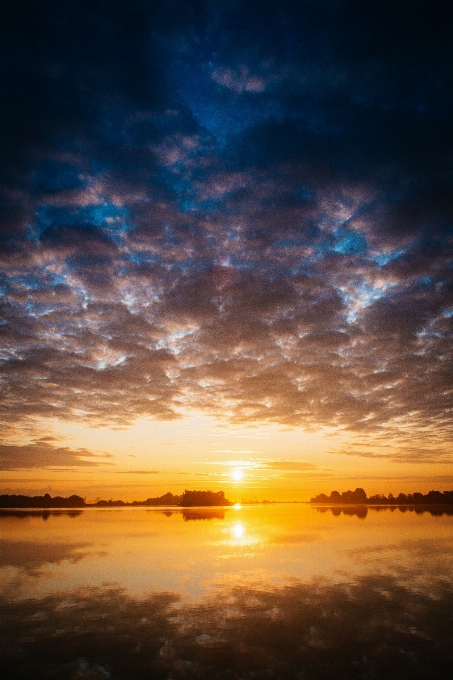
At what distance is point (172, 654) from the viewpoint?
15.4 meters

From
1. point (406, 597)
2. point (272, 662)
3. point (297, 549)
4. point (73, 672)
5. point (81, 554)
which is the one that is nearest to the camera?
point (73, 672)

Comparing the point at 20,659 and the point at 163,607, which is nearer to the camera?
the point at 20,659

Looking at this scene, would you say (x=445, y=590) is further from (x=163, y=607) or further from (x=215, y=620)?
(x=163, y=607)

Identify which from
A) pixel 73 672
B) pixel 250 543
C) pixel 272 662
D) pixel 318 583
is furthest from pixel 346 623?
pixel 250 543

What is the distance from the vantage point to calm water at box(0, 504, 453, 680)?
14539mm

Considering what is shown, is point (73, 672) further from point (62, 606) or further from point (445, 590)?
point (445, 590)

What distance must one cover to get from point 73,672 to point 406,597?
18.7 meters

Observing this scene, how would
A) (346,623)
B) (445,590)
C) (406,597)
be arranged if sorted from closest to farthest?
(346,623) < (406,597) < (445,590)

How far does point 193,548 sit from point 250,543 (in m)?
7.71

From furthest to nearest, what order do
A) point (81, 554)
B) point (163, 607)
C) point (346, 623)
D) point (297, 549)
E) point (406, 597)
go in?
point (297, 549), point (81, 554), point (406, 597), point (163, 607), point (346, 623)

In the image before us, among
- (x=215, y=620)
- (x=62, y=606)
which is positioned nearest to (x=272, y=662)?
(x=215, y=620)

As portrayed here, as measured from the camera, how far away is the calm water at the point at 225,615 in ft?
47.7

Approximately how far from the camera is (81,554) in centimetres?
3716

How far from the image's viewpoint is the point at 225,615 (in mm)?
20000
